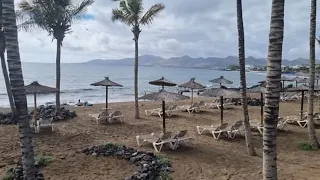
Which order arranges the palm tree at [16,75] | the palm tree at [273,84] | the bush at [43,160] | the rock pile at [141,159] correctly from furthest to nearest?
1. the bush at [43,160]
2. the rock pile at [141,159]
3. the palm tree at [16,75]
4. the palm tree at [273,84]

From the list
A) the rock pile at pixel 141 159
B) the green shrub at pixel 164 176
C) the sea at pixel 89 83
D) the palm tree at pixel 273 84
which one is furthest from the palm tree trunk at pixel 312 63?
the sea at pixel 89 83

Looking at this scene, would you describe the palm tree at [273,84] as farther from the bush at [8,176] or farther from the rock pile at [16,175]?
the bush at [8,176]

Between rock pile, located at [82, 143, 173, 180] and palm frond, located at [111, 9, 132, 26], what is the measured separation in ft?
27.7

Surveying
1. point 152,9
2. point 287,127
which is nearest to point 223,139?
point 287,127

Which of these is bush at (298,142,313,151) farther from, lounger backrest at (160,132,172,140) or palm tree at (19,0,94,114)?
palm tree at (19,0,94,114)

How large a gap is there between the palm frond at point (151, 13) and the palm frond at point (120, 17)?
0.71 meters

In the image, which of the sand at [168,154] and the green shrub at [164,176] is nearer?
the green shrub at [164,176]

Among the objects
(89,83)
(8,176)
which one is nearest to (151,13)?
(8,176)

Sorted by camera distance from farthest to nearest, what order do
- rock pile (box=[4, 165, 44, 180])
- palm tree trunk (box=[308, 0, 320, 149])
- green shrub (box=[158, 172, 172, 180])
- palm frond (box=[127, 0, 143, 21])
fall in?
palm frond (box=[127, 0, 143, 21]) < palm tree trunk (box=[308, 0, 320, 149]) < green shrub (box=[158, 172, 172, 180]) < rock pile (box=[4, 165, 44, 180])

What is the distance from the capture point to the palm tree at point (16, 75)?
511cm

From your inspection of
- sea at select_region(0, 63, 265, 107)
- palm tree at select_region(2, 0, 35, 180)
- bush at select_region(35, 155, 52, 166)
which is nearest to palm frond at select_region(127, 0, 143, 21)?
bush at select_region(35, 155, 52, 166)

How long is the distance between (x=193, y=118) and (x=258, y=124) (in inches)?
185

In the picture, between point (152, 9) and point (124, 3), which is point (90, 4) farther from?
point (152, 9)

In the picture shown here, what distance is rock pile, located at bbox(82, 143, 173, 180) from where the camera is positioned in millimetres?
8227
